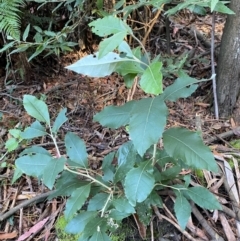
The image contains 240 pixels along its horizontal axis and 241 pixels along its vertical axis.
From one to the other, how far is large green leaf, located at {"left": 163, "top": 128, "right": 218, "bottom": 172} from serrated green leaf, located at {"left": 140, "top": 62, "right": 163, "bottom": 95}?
20 cm

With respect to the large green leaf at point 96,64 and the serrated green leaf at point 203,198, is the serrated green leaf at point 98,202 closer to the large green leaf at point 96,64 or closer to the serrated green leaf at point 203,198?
the serrated green leaf at point 203,198

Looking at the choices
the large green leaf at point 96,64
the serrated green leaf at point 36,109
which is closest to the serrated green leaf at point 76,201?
the serrated green leaf at point 36,109

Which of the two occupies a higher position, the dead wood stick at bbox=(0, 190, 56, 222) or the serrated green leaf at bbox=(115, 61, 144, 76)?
the serrated green leaf at bbox=(115, 61, 144, 76)

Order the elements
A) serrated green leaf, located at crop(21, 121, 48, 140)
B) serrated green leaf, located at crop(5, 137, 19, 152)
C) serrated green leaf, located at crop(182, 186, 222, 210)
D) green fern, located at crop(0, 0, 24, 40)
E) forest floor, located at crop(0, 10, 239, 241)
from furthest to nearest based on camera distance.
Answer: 1. green fern, located at crop(0, 0, 24, 40)
2. serrated green leaf, located at crop(5, 137, 19, 152)
3. forest floor, located at crop(0, 10, 239, 241)
4. serrated green leaf, located at crop(21, 121, 48, 140)
5. serrated green leaf, located at crop(182, 186, 222, 210)

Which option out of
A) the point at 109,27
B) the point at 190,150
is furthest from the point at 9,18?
the point at 190,150

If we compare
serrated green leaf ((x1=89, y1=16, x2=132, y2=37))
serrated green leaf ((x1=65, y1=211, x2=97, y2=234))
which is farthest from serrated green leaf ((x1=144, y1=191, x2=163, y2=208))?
serrated green leaf ((x1=89, y1=16, x2=132, y2=37))

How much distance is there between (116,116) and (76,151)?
231mm

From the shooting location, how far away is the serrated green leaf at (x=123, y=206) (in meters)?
1.06

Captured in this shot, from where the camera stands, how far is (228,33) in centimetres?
176

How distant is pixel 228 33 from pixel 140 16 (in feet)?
1.84

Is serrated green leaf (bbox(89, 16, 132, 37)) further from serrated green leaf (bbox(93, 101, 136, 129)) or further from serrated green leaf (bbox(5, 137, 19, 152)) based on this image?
serrated green leaf (bbox(5, 137, 19, 152))

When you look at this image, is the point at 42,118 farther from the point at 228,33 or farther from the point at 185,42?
the point at 185,42

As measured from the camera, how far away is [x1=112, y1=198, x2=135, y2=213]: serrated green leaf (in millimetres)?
1061

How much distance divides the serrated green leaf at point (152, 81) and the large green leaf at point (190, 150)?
20 cm
